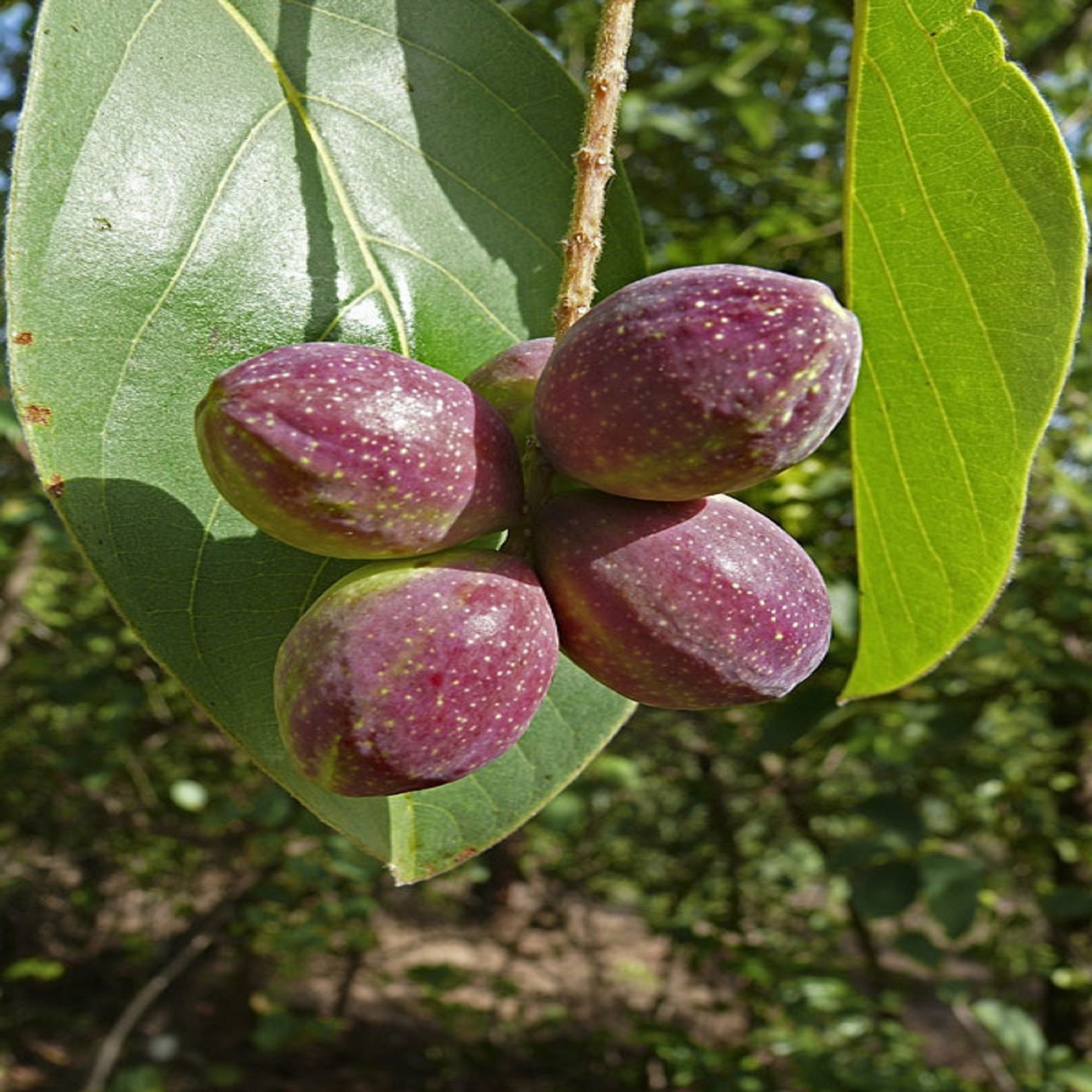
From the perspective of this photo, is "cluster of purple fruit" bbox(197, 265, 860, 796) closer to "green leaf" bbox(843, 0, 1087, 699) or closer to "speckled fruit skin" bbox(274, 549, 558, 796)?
"speckled fruit skin" bbox(274, 549, 558, 796)

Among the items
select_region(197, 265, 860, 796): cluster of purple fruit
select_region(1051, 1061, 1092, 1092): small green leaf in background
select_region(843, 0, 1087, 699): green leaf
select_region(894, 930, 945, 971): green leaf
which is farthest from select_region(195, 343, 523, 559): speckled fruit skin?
select_region(1051, 1061, 1092, 1092): small green leaf in background

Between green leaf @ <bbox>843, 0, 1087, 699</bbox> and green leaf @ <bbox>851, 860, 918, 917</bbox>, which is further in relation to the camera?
green leaf @ <bbox>851, 860, 918, 917</bbox>

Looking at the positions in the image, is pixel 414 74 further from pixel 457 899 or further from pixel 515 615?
pixel 457 899

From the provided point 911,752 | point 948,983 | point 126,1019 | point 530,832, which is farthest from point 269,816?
point 530,832

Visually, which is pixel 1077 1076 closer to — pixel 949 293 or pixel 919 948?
pixel 919 948

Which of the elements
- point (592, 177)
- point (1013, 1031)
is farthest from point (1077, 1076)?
point (592, 177)

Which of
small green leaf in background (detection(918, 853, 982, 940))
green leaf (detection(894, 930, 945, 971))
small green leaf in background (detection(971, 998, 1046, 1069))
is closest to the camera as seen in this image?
small green leaf in background (detection(918, 853, 982, 940))
